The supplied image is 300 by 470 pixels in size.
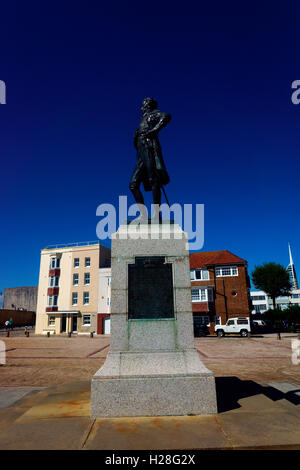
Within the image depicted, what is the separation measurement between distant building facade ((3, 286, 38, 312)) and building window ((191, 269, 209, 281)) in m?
54.3

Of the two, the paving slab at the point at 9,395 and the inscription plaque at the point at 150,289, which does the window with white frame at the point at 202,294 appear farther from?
the inscription plaque at the point at 150,289

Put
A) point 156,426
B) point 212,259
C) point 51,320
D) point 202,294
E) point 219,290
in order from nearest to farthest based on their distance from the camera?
point 156,426 < point 202,294 < point 219,290 < point 212,259 < point 51,320

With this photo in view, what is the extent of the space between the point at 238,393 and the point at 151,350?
2026mm

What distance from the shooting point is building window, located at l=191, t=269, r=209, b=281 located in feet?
119

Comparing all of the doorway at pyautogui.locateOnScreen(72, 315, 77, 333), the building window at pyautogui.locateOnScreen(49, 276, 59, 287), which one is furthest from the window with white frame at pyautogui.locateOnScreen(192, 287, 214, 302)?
the building window at pyautogui.locateOnScreen(49, 276, 59, 287)

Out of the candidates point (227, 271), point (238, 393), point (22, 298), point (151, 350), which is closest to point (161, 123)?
point (151, 350)

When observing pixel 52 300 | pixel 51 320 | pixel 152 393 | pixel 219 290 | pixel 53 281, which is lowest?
pixel 51 320

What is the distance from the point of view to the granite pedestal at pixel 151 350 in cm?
409

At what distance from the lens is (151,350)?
15.3ft

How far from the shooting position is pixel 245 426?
359 centimetres

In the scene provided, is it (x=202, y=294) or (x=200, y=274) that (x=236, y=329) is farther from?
(x=200, y=274)

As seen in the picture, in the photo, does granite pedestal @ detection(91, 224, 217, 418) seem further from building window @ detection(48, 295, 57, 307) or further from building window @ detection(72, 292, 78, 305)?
building window @ detection(48, 295, 57, 307)
